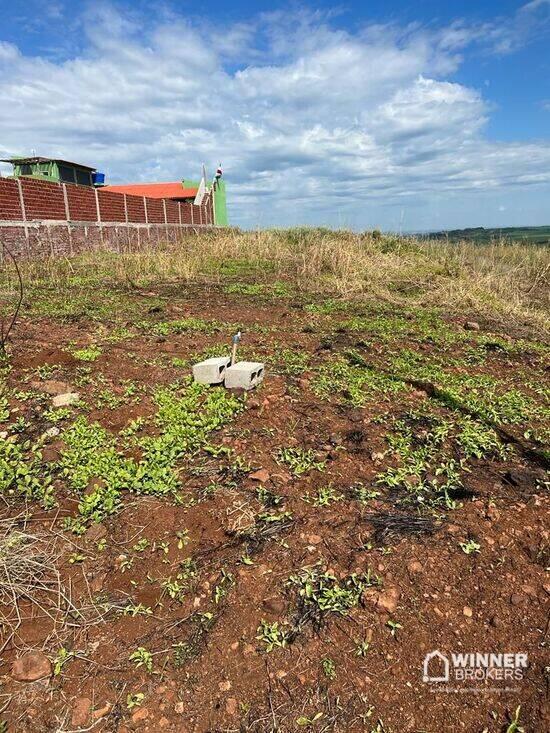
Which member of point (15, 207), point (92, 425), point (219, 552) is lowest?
point (219, 552)

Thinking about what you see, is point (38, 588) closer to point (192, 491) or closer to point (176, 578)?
point (176, 578)

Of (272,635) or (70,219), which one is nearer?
(272,635)

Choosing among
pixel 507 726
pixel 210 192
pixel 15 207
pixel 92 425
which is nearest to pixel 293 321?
pixel 92 425

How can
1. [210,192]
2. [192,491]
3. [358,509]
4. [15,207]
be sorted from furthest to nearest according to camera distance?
[210,192] → [15,207] → [192,491] → [358,509]

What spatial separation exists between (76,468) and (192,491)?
652 millimetres

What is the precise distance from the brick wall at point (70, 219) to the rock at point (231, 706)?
20.2 feet

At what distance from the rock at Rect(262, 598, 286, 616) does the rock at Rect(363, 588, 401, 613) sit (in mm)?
304

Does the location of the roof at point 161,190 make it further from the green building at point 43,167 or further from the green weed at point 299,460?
the green weed at point 299,460

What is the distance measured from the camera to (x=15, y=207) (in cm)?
935

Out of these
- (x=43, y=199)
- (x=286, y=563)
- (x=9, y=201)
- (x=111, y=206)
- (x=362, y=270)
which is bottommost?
A: (x=286, y=563)

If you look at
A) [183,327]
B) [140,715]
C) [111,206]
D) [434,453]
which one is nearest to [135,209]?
[111,206]

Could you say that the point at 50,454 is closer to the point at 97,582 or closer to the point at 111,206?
the point at 97,582

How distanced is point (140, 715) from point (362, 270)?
8.75 m

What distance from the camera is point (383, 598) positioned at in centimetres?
171
